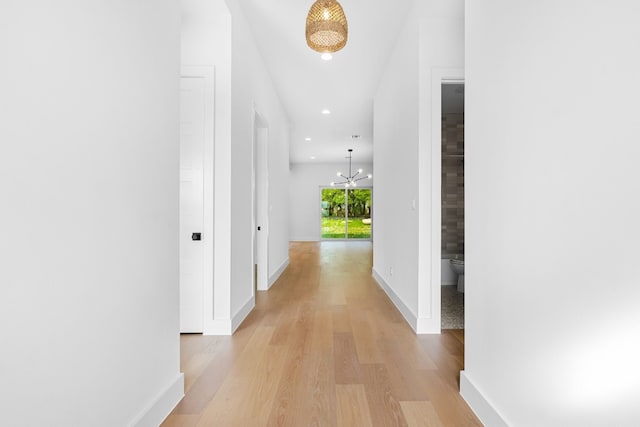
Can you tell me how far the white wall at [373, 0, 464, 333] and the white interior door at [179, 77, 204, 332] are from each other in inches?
74.6

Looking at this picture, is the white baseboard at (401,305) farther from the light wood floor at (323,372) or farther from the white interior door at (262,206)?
the white interior door at (262,206)

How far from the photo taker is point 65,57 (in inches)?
42.6

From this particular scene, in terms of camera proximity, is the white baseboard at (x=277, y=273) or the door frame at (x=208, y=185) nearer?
the door frame at (x=208, y=185)

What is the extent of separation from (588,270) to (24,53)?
177 centimetres

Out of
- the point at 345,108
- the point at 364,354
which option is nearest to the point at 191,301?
the point at 364,354

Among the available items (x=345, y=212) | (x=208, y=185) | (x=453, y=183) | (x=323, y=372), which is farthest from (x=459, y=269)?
(x=345, y=212)

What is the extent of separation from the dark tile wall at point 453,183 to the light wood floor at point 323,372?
201 cm

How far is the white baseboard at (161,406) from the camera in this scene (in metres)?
1.50

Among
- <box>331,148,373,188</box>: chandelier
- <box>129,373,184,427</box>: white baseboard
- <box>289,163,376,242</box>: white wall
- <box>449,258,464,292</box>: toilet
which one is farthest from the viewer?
<box>289,163,376,242</box>: white wall

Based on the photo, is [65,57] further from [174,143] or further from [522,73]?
[522,73]

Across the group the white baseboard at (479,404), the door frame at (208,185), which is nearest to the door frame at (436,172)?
the white baseboard at (479,404)

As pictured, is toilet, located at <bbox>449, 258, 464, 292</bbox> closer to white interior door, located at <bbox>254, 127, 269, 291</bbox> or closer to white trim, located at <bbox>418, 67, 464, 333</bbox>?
white trim, located at <bbox>418, 67, 464, 333</bbox>

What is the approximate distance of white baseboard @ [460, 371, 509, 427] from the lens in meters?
1.55

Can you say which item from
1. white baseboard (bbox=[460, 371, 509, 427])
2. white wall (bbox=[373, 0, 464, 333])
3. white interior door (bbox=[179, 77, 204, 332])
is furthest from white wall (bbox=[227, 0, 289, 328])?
white baseboard (bbox=[460, 371, 509, 427])
